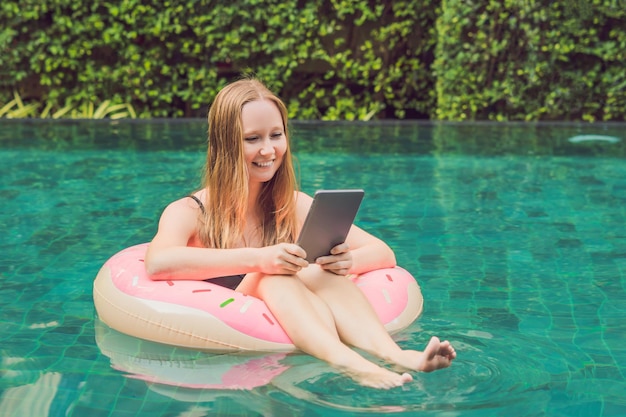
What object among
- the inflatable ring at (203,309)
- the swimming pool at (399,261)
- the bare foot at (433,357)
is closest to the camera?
the bare foot at (433,357)

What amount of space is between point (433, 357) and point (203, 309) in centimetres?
93

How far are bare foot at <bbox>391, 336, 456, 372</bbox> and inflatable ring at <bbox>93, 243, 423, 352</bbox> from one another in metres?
0.48

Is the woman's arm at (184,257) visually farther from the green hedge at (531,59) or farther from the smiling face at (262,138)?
the green hedge at (531,59)

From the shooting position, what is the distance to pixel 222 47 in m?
10.4

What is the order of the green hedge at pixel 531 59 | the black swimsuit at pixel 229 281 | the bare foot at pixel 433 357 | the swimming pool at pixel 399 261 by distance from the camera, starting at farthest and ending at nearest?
the green hedge at pixel 531 59, the black swimsuit at pixel 229 281, the swimming pool at pixel 399 261, the bare foot at pixel 433 357

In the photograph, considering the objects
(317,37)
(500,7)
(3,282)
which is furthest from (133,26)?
(3,282)

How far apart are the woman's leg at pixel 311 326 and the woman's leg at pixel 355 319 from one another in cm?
5

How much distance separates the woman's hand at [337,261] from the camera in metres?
3.56

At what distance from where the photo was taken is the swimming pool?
315 cm

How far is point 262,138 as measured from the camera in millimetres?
3725

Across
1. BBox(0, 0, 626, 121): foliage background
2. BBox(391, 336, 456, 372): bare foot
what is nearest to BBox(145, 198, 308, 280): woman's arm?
BBox(391, 336, 456, 372): bare foot

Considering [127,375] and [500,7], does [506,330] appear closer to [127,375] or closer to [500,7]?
[127,375]

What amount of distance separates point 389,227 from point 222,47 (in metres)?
5.09

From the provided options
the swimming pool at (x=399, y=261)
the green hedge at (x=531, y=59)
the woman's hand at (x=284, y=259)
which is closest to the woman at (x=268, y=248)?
the woman's hand at (x=284, y=259)
